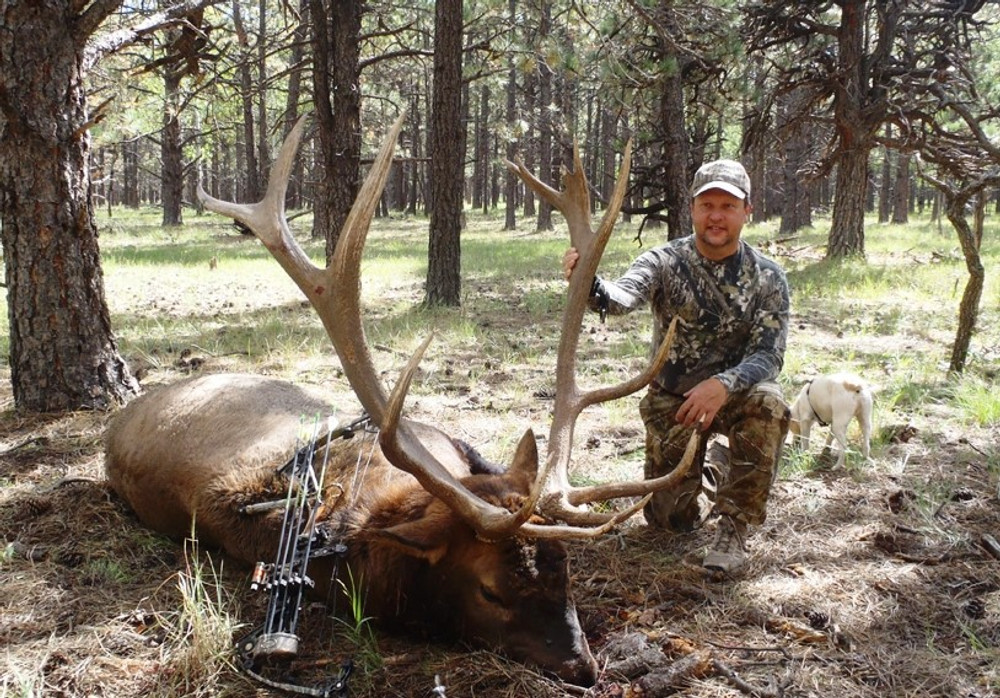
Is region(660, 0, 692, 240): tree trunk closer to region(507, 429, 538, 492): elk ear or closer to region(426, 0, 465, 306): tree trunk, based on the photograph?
region(426, 0, 465, 306): tree trunk

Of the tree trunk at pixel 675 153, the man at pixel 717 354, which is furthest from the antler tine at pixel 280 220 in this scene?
the tree trunk at pixel 675 153

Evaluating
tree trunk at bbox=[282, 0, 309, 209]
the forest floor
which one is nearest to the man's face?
the forest floor

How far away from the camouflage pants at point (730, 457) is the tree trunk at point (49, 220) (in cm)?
388

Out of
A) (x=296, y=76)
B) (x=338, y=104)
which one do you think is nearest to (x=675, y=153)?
(x=338, y=104)

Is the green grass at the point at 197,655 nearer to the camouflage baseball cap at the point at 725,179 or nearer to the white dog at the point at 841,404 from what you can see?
the camouflage baseball cap at the point at 725,179

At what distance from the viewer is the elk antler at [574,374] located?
2.90 metres

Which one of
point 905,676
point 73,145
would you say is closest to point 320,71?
point 73,145

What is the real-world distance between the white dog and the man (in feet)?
2.81

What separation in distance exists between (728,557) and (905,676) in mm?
965

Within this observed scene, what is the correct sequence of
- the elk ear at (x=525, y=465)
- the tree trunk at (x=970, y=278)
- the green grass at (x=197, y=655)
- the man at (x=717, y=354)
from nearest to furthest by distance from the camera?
the green grass at (x=197, y=655), the elk ear at (x=525, y=465), the man at (x=717, y=354), the tree trunk at (x=970, y=278)

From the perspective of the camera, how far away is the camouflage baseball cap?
12.3ft

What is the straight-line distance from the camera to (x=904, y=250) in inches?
645

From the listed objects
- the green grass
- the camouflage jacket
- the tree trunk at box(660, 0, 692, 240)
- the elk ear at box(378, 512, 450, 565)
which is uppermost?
the tree trunk at box(660, 0, 692, 240)

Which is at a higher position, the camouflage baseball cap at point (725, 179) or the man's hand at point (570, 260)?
the camouflage baseball cap at point (725, 179)
